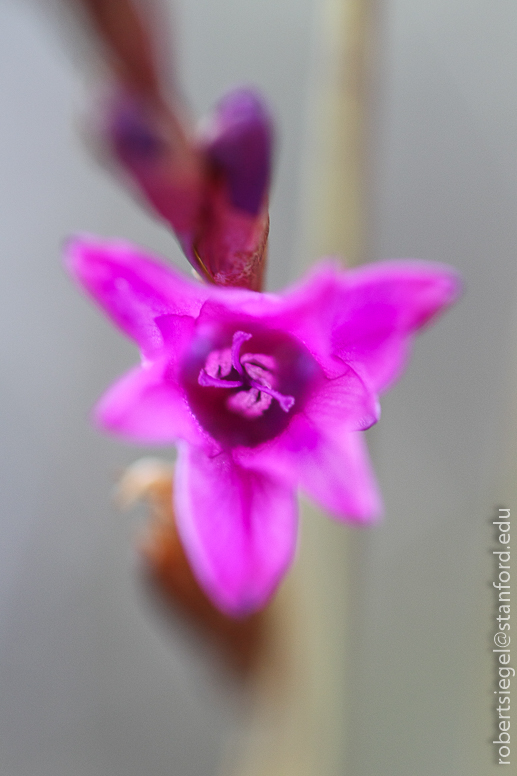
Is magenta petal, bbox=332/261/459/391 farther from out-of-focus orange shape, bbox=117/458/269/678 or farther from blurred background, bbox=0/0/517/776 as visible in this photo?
blurred background, bbox=0/0/517/776

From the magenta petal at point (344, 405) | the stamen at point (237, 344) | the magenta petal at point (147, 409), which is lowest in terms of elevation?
the magenta petal at point (147, 409)

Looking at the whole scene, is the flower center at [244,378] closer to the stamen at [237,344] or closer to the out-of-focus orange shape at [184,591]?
the stamen at [237,344]

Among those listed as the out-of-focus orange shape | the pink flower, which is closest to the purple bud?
the pink flower

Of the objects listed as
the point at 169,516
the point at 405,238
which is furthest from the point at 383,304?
Result: the point at 405,238

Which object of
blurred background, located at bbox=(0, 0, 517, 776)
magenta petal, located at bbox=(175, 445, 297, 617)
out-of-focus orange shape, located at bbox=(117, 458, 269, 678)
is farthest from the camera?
blurred background, located at bbox=(0, 0, 517, 776)

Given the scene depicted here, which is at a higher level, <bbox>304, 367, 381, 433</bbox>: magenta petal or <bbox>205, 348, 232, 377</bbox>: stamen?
<bbox>205, 348, 232, 377</bbox>: stamen


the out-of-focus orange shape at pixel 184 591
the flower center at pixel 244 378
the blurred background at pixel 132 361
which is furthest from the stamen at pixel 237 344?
the blurred background at pixel 132 361
